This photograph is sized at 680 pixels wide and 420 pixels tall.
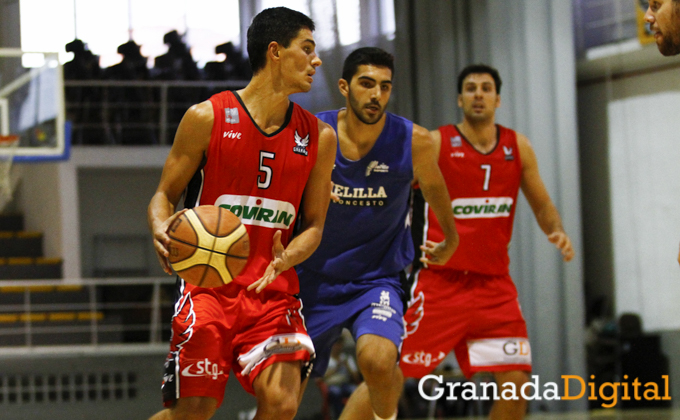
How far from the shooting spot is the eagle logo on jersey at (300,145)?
10.0 ft

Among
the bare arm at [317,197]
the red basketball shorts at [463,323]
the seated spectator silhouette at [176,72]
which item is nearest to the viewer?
the bare arm at [317,197]

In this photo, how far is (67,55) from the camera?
12070mm

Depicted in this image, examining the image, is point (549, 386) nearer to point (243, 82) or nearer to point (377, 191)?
point (377, 191)

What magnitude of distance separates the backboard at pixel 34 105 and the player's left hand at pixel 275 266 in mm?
5195

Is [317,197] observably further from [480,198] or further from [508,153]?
[508,153]

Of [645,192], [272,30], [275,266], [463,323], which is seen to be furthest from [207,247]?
[645,192]

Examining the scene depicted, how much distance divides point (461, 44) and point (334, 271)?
5.21 metres

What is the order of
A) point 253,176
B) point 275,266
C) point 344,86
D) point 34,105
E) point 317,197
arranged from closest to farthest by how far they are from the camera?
point 275,266 < point 253,176 < point 317,197 < point 344,86 < point 34,105

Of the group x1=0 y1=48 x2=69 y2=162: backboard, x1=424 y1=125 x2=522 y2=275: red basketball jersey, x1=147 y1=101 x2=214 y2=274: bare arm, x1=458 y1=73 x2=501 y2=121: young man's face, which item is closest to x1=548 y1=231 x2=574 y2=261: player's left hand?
x1=424 y1=125 x2=522 y2=275: red basketball jersey

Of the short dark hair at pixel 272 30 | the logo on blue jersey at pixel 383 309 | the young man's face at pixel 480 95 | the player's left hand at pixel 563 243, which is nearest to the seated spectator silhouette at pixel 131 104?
the young man's face at pixel 480 95

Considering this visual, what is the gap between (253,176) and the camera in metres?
2.97

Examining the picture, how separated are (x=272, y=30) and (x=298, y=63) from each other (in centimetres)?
18

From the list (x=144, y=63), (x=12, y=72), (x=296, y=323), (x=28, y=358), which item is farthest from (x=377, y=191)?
(x=144, y=63)

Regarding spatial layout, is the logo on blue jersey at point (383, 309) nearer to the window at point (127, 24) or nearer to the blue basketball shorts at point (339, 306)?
the blue basketball shorts at point (339, 306)
